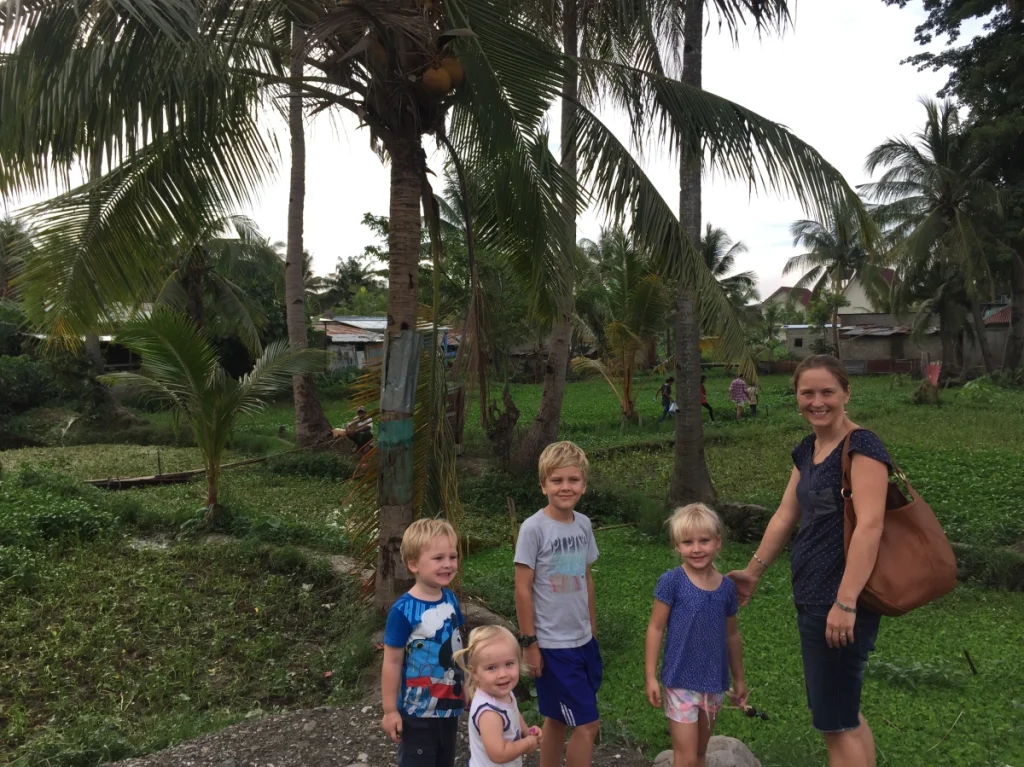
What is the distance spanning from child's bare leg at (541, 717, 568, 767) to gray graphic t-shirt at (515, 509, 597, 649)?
330mm

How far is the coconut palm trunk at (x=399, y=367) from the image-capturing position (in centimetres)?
463

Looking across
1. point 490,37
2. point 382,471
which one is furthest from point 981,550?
point 490,37

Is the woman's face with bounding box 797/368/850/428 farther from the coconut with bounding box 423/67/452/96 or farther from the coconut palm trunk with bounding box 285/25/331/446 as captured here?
the coconut palm trunk with bounding box 285/25/331/446

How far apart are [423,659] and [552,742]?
28.8 inches

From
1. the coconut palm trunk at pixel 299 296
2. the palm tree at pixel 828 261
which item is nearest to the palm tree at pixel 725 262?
the palm tree at pixel 828 261

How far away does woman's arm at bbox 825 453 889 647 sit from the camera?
7.95 ft

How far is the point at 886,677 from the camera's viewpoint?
179 inches

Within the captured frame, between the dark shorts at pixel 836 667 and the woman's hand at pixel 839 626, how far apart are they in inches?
3.9

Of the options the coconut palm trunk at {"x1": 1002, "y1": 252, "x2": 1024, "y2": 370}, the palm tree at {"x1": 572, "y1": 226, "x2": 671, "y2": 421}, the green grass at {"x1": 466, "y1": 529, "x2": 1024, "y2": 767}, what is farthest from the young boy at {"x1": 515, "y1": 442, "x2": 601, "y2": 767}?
the coconut palm trunk at {"x1": 1002, "y1": 252, "x2": 1024, "y2": 370}

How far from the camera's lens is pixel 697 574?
278 centimetres

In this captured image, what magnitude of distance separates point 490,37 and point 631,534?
19.5ft

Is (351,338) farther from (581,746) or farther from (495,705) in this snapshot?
(495,705)

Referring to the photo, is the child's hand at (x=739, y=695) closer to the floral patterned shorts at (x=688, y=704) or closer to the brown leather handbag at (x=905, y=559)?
the floral patterned shorts at (x=688, y=704)

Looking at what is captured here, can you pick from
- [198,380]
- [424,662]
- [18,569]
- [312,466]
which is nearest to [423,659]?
[424,662]
